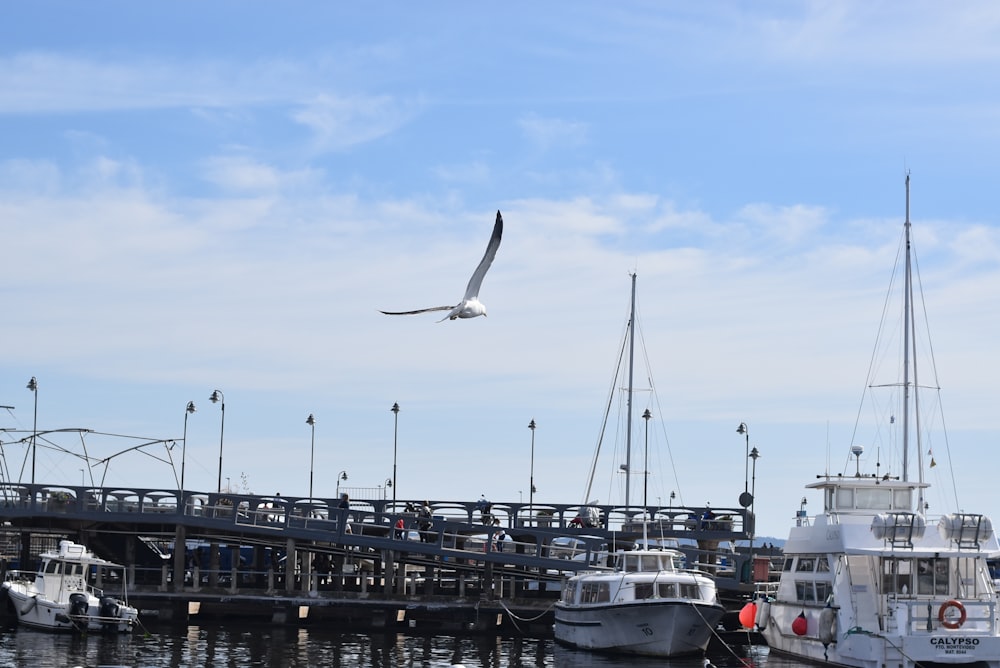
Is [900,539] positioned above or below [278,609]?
above

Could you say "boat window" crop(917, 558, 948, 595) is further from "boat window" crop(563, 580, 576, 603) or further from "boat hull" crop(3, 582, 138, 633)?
"boat hull" crop(3, 582, 138, 633)

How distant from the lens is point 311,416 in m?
98.1

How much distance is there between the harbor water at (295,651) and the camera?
45531 millimetres

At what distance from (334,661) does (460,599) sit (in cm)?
1396

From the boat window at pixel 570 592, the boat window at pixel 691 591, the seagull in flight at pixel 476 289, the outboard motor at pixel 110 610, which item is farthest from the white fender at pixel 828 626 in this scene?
the outboard motor at pixel 110 610

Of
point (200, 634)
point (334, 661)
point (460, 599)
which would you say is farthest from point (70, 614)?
point (460, 599)

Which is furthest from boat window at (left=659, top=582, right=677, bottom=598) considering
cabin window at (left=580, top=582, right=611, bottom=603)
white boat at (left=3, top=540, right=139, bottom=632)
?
white boat at (left=3, top=540, right=139, bottom=632)

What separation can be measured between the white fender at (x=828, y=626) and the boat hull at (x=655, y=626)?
4791 mm

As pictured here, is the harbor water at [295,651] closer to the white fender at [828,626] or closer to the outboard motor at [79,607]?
the outboard motor at [79,607]

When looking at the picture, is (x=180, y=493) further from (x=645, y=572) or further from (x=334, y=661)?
(x=645, y=572)

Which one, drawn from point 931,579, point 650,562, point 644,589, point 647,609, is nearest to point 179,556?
point 650,562

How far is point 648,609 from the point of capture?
4766cm

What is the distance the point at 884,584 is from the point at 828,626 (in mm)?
2161

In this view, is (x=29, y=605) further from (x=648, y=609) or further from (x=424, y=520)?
(x=648, y=609)
